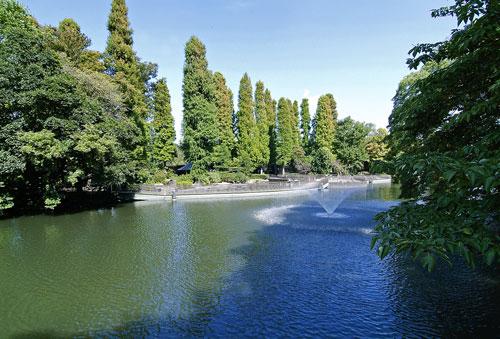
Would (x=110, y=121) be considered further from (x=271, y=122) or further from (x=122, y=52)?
(x=271, y=122)

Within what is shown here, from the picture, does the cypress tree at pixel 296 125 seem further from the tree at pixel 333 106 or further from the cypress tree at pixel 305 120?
the tree at pixel 333 106

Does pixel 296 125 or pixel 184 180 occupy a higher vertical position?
pixel 296 125

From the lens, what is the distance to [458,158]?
4.16 meters

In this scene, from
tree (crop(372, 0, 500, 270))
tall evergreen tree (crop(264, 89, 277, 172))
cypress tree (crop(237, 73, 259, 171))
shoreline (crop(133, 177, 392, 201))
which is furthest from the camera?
tall evergreen tree (crop(264, 89, 277, 172))

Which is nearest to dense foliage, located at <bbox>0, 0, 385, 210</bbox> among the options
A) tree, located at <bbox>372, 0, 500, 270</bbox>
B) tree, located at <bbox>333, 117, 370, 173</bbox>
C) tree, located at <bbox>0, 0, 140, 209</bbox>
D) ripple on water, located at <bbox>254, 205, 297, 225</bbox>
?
tree, located at <bbox>0, 0, 140, 209</bbox>

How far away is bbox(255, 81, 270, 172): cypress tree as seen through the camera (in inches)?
1890

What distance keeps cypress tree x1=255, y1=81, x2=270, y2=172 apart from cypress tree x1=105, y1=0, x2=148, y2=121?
21.0 m

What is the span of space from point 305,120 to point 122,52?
35571 mm

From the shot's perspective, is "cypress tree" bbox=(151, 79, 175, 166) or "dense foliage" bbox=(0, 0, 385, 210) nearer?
"dense foliage" bbox=(0, 0, 385, 210)

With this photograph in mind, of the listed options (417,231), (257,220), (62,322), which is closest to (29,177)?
(257,220)

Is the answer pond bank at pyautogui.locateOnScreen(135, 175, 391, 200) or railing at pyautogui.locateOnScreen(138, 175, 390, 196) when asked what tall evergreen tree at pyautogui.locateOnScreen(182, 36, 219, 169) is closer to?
railing at pyautogui.locateOnScreen(138, 175, 390, 196)

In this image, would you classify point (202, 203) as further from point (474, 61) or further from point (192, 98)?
point (474, 61)

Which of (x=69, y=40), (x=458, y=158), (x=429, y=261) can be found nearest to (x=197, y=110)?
(x=69, y=40)

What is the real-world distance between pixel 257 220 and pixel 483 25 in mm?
17910
